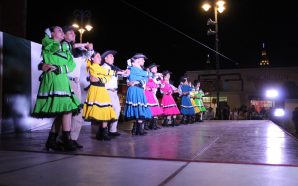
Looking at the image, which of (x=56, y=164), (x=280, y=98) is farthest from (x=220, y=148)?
(x=280, y=98)

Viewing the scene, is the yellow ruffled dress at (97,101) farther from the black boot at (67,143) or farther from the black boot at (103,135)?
the black boot at (67,143)

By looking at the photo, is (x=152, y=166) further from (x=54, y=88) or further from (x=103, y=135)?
(x=103, y=135)

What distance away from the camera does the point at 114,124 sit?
645 centimetres

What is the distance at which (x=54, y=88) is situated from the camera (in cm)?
429

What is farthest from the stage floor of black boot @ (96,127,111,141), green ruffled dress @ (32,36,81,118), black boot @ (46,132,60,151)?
black boot @ (96,127,111,141)

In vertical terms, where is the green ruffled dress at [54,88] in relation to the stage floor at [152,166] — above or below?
above

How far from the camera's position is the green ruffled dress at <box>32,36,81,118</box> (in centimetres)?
426

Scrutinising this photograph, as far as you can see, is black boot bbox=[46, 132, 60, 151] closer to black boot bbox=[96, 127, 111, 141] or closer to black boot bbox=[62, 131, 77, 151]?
black boot bbox=[62, 131, 77, 151]

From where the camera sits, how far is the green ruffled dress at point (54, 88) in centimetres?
426

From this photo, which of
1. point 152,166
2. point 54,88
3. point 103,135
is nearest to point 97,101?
point 103,135

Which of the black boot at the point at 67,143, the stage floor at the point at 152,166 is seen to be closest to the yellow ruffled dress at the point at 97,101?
the black boot at the point at 67,143

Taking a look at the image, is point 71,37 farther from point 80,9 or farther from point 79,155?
point 80,9

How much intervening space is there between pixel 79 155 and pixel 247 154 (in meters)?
1.90

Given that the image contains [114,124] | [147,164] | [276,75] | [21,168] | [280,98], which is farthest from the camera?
[276,75]
